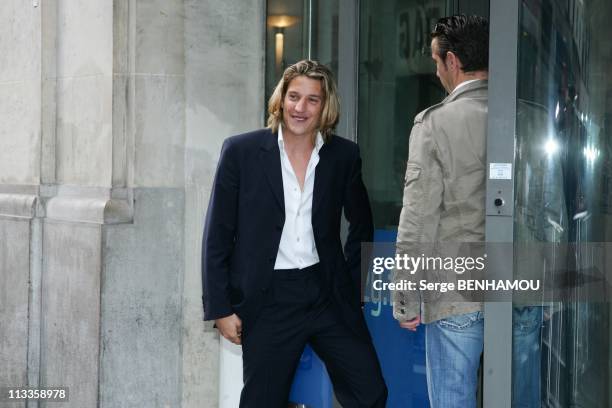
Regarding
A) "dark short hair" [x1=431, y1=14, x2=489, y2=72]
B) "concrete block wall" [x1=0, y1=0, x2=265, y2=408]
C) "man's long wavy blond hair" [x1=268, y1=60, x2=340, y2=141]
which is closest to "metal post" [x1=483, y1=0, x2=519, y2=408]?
"dark short hair" [x1=431, y1=14, x2=489, y2=72]

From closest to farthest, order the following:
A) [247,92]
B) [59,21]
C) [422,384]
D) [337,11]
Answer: [422,384] → [337,11] → [247,92] → [59,21]

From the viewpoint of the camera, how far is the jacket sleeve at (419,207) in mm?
3473

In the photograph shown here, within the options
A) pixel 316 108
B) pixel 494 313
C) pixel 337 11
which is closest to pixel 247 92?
pixel 337 11

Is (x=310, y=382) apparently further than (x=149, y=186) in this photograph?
No

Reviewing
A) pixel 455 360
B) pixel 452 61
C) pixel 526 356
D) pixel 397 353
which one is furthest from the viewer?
pixel 397 353

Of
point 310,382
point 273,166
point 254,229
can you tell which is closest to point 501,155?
point 273,166

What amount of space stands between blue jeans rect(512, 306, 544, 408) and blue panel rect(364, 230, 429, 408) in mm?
861

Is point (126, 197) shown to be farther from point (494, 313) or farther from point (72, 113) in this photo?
point (494, 313)

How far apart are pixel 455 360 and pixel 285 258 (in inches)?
34.2

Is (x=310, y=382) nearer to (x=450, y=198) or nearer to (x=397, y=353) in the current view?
(x=397, y=353)

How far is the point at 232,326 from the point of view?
3.83 m

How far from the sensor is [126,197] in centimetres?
538

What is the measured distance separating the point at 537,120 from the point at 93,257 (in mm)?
2952

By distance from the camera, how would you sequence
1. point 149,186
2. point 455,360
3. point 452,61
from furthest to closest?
point 149,186
point 452,61
point 455,360
